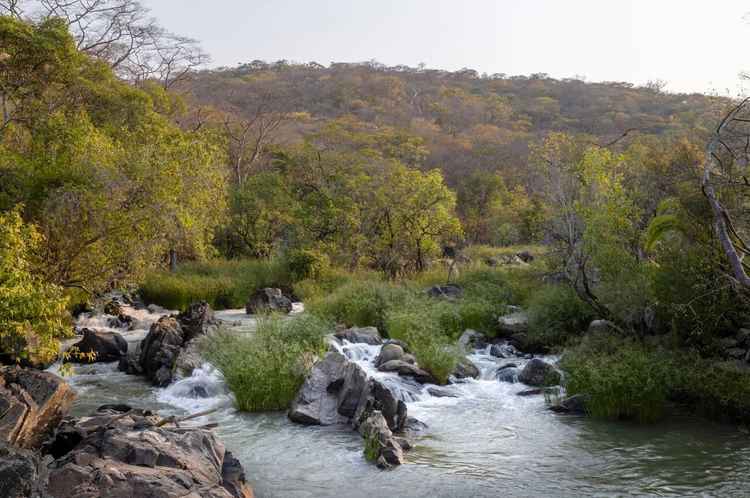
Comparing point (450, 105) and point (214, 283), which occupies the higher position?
point (450, 105)

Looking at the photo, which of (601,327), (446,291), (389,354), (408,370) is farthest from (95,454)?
(446,291)

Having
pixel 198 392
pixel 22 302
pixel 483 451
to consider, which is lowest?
pixel 198 392

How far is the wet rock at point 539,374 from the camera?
14023 millimetres

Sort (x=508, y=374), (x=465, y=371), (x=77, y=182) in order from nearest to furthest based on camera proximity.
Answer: (x=508, y=374) → (x=465, y=371) → (x=77, y=182)

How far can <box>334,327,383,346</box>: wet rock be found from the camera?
1706 cm

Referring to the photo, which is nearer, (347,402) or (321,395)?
(347,402)

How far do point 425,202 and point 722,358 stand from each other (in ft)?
49.3

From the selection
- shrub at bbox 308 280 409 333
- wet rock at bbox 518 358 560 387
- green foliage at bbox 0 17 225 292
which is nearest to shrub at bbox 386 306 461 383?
shrub at bbox 308 280 409 333

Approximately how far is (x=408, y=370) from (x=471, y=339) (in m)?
3.75

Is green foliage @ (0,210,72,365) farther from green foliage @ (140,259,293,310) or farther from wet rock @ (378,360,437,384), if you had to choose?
green foliage @ (140,259,293,310)

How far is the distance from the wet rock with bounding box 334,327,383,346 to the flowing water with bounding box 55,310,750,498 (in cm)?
288

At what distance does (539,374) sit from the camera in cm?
1430

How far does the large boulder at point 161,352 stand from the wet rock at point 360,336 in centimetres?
397

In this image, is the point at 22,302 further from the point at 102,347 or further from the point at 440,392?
the point at 440,392
